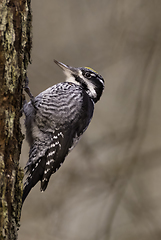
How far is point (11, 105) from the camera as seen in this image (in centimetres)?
197

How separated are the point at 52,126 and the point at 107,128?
2119 millimetres

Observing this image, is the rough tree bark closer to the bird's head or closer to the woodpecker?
the woodpecker

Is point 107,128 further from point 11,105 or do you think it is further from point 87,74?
point 11,105

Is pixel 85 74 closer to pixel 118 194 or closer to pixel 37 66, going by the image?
pixel 37 66

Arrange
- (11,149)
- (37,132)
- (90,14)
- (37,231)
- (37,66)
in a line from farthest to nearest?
(90,14)
(37,66)
(37,231)
(37,132)
(11,149)

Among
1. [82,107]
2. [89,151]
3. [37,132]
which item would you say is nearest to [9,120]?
[37,132]

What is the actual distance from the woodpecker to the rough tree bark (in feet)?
2.91

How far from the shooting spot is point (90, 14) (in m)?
5.27

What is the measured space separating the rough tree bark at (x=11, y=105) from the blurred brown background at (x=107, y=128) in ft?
8.83

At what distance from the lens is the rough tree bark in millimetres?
1800

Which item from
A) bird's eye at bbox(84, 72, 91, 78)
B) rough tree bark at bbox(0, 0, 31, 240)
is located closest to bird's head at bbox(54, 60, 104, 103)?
bird's eye at bbox(84, 72, 91, 78)

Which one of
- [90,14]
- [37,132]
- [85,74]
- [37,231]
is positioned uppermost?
[90,14]

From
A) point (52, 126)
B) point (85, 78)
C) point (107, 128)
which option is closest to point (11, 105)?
point (52, 126)

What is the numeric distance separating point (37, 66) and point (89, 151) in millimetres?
1579
